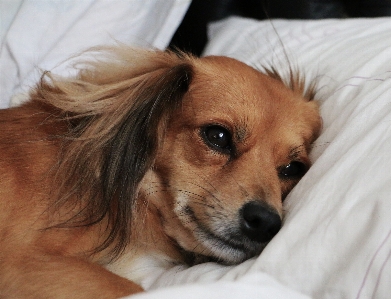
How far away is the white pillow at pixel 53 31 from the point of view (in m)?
2.12

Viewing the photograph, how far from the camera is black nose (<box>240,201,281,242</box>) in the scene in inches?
47.3

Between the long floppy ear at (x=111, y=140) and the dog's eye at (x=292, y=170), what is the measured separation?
40 cm

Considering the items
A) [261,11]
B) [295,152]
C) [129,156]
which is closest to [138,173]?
[129,156]

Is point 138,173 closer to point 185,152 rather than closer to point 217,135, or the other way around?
point 185,152

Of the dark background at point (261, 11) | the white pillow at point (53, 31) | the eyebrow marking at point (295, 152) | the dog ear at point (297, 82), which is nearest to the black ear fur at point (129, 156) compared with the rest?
the eyebrow marking at point (295, 152)

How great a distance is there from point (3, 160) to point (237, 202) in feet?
2.22

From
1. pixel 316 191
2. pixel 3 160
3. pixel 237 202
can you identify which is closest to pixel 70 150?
pixel 3 160

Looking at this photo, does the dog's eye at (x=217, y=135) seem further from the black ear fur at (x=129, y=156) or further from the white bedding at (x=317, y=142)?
the white bedding at (x=317, y=142)

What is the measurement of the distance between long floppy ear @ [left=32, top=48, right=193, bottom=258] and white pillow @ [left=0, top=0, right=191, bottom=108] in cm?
70

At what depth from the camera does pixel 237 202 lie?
1243mm

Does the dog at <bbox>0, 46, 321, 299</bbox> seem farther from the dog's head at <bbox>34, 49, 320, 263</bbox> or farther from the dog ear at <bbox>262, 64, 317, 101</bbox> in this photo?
the dog ear at <bbox>262, 64, 317, 101</bbox>

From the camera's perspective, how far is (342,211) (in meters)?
1.06

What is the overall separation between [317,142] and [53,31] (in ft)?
4.44

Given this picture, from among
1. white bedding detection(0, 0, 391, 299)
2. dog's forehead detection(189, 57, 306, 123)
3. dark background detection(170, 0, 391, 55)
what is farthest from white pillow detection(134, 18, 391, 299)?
dark background detection(170, 0, 391, 55)
